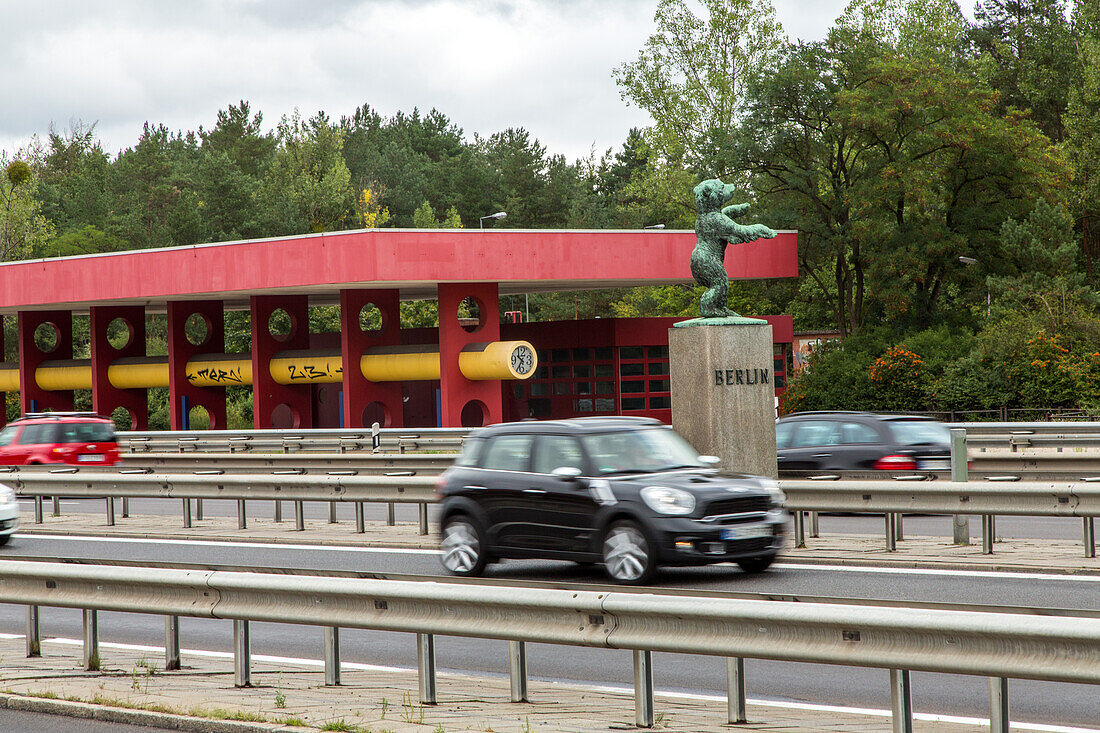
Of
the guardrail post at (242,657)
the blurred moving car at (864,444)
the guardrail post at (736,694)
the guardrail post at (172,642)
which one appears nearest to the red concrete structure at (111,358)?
the blurred moving car at (864,444)

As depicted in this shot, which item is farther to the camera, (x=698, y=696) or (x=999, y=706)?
(x=698, y=696)

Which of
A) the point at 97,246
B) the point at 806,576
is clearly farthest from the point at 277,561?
the point at 97,246

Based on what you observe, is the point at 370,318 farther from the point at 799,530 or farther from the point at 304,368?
the point at 799,530

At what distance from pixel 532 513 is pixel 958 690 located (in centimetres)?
515

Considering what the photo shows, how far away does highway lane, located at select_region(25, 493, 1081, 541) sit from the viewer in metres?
16.8

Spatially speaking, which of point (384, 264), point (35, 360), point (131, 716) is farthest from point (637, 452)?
point (35, 360)

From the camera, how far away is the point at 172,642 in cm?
886

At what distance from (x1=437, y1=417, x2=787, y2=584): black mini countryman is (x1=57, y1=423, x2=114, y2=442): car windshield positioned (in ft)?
55.2

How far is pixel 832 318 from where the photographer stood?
68.4 m

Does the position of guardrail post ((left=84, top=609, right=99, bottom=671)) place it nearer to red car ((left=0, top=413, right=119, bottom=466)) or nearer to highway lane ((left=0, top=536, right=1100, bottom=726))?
Answer: highway lane ((left=0, top=536, right=1100, bottom=726))

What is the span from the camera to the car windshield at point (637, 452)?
1235cm

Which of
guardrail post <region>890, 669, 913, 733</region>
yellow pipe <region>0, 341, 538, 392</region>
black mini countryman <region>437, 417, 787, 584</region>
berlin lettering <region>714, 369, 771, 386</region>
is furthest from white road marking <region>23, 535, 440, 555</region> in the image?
yellow pipe <region>0, 341, 538, 392</region>

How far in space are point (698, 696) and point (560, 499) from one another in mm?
4285

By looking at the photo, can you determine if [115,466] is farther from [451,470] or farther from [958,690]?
[958,690]
